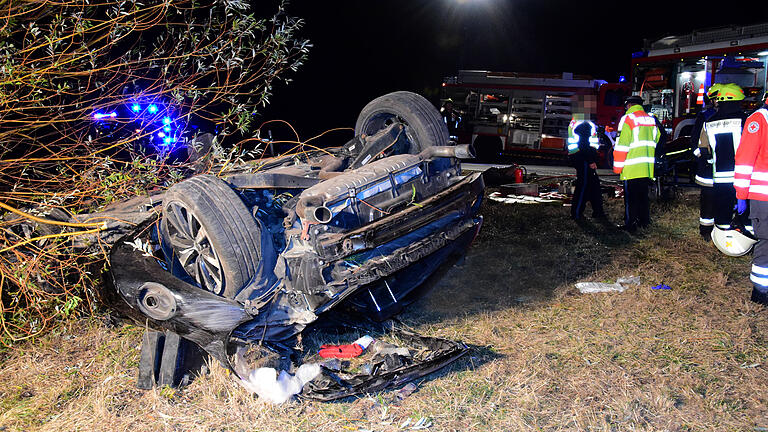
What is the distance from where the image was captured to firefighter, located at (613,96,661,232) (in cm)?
680

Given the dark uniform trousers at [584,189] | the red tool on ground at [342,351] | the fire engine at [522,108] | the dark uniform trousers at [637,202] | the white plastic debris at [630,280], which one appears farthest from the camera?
the fire engine at [522,108]

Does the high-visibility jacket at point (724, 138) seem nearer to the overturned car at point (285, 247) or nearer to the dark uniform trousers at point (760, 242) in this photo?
the dark uniform trousers at point (760, 242)

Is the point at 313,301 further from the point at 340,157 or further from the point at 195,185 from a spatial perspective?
the point at 340,157

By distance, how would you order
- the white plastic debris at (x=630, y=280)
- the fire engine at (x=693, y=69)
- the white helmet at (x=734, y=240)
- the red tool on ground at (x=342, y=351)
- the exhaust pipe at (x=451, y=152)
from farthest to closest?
the fire engine at (x=693, y=69)
the white helmet at (x=734, y=240)
the white plastic debris at (x=630, y=280)
the exhaust pipe at (x=451, y=152)
the red tool on ground at (x=342, y=351)

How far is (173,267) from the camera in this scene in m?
3.98

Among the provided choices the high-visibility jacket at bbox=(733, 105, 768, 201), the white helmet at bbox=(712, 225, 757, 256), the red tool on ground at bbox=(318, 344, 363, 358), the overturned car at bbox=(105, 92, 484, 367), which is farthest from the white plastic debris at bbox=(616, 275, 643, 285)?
the red tool on ground at bbox=(318, 344, 363, 358)

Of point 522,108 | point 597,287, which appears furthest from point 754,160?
point 522,108

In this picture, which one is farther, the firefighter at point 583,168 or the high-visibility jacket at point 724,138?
the firefighter at point 583,168

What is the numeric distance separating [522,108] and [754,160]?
1189 cm

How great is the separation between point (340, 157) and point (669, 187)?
21.5 feet

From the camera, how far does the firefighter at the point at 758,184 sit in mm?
4480

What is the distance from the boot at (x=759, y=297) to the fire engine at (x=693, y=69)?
27.3ft

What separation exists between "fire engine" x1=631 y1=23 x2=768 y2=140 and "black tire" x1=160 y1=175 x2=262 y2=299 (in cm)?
1137

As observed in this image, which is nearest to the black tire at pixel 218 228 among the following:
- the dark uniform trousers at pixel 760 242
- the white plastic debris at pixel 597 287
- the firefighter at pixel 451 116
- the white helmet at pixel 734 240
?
the white plastic debris at pixel 597 287
